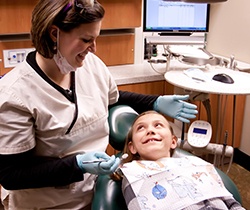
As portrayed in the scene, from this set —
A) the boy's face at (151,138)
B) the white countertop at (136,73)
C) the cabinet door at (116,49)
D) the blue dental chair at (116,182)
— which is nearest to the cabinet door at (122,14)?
the cabinet door at (116,49)

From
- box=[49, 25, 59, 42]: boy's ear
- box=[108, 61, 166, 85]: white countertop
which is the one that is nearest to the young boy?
box=[49, 25, 59, 42]: boy's ear

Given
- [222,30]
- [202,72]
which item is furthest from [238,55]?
[202,72]

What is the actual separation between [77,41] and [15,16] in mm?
1126

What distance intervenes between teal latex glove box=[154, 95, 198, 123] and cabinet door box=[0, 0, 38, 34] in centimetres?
104

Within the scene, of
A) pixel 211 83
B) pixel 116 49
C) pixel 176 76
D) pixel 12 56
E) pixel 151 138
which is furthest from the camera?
pixel 116 49

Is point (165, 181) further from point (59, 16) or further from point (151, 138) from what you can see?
point (59, 16)

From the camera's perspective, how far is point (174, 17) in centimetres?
243

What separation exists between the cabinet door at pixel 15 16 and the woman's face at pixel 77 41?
1080 millimetres

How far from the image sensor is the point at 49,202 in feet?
4.26

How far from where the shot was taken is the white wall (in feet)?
8.64

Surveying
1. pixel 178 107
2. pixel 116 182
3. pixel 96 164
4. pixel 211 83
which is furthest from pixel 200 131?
pixel 96 164

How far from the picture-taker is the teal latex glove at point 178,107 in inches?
64.0

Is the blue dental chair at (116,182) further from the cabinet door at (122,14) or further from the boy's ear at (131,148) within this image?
the cabinet door at (122,14)

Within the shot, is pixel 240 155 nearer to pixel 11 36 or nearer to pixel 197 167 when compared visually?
pixel 197 167
